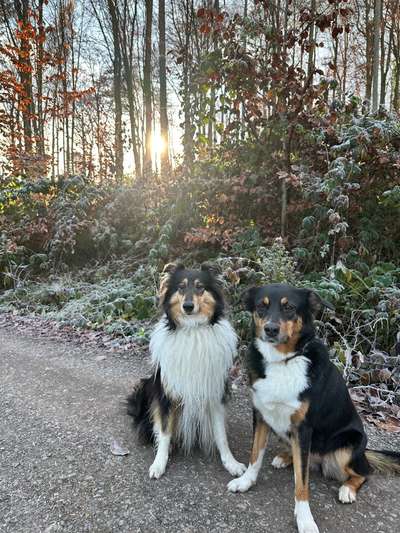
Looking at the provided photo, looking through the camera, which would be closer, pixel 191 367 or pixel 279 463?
pixel 279 463

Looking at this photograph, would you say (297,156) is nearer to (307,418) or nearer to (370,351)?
(370,351)

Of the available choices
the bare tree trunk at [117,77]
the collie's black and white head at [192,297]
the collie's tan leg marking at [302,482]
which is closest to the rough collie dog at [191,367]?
the collie's black and white head at [192,297]

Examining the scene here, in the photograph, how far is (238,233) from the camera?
238 inches

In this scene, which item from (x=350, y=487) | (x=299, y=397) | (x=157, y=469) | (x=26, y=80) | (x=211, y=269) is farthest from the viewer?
(x=26, y=80)

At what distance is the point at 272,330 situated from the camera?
7.60 ft

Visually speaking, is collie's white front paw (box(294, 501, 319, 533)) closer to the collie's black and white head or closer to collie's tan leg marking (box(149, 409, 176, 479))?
collie's tan leg marking (box(149, 409, 176, 479))

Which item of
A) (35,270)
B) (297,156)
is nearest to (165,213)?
(297,156)

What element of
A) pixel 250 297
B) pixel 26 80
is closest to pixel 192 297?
pixel 250 297

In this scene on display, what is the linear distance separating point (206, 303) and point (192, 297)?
0.43 feet

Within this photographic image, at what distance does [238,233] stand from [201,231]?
0.59 m

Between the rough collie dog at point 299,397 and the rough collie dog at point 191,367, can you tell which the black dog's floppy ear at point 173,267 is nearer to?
the rough collie dog at point 191,367

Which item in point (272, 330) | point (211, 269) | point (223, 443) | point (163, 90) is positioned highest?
point (163, 90)

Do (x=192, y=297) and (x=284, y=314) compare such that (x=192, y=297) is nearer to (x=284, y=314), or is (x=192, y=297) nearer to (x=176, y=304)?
(x=176, y=304)

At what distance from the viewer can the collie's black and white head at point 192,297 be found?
286cm
